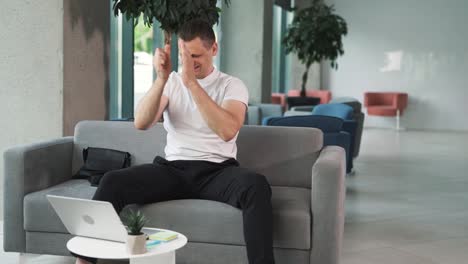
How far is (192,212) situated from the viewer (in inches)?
140

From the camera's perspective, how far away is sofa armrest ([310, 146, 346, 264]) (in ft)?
11.5

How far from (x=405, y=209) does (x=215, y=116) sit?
10.2 ft

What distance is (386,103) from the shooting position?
15.4 m

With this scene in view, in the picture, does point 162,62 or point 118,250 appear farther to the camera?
point 162,62

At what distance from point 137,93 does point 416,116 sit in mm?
9219

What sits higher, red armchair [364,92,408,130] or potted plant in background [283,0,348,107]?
potted plant in background [283,0,348,107]

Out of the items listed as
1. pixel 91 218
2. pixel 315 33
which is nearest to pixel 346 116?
pixel 91 218

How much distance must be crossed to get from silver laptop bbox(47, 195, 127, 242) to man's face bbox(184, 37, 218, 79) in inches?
50.9

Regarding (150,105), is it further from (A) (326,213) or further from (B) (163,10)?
(B) (163,10)

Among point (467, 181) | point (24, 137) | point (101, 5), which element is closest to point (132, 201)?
point (24, 137)

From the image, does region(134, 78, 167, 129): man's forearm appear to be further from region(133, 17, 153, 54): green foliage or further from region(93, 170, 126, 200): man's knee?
region(133, 17, 153, 54): green foliage

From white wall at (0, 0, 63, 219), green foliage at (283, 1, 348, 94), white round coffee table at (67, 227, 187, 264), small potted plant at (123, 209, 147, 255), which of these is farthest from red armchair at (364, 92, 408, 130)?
small potted plant at (123, 209, 147, 255)

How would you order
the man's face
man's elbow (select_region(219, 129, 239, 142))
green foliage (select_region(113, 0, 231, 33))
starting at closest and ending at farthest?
man's elbow (select_region(219, 129, 239, 142)) → the man's face → green foliage (select_region(113, 0, 231, 33))

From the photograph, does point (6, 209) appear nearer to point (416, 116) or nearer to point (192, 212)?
point (192, 212)
